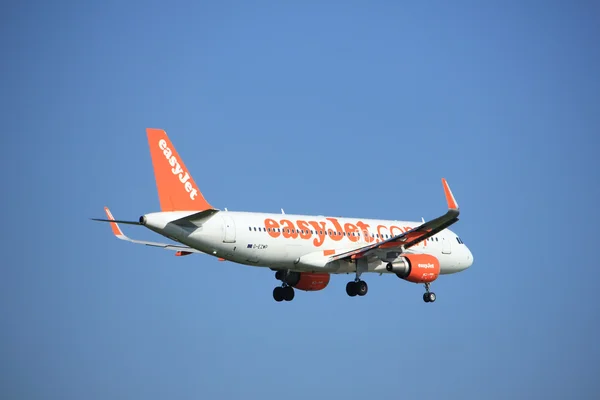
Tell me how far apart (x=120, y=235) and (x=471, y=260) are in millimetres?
22965

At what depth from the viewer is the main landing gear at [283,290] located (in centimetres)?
6139

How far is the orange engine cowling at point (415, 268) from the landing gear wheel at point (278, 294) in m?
6.50

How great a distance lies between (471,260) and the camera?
223 ft

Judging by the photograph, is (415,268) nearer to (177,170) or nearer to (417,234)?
(417,234)

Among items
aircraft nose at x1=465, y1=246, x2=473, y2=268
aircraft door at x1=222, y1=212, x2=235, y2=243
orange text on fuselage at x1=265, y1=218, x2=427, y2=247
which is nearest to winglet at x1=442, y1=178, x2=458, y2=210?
orange text on fuselage at x1=265, y1=218, x2=427, y2=247

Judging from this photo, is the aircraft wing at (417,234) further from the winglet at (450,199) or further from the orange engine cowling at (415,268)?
the orange engine cowling at (415,268)

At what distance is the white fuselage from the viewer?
52.2m

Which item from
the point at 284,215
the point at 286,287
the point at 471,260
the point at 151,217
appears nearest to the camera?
the point at 151,217

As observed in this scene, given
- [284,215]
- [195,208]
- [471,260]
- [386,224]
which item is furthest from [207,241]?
[471,260]

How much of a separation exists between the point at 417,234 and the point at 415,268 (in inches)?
120

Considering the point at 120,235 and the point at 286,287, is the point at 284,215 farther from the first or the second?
the point at 120,235

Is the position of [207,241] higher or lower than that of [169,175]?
lower

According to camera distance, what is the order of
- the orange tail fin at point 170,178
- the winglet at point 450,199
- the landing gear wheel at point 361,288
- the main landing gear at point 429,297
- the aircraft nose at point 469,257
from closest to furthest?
the winglet at point 450,199
the orange tail fin at point 170,178
the landing gear wheel at point 361,288
the main landing gear at point 429,297
the aircraft nose at point 469,257

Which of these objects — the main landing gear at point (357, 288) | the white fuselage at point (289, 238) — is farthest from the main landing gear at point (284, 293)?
the main landing gear at point (357, 288)
